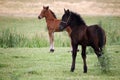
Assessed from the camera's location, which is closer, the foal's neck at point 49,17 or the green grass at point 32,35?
the foal's neck at point 49,17

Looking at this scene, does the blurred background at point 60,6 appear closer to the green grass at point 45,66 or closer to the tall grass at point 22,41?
the tall grass at point 22,41

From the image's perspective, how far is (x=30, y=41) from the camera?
26.1 m

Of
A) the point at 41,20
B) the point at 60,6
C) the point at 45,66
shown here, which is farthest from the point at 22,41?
the point at 60,6

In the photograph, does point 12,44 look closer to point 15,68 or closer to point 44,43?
point 44,43

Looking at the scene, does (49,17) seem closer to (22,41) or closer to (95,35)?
(22,41)

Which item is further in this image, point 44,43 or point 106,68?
Answer: point 44,43

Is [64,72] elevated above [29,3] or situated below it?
below

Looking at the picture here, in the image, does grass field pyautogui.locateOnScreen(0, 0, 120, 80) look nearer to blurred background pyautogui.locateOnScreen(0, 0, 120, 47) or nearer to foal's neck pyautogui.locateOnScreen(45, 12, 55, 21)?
blurred background pyautogui.locateOnScreen(0, 0, 120, 47)

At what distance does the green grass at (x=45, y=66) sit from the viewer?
51.0 feet

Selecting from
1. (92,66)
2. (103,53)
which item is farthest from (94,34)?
(92,66)

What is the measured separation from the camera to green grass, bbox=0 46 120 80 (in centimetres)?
1555

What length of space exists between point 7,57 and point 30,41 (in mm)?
6009

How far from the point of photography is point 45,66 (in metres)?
17.7

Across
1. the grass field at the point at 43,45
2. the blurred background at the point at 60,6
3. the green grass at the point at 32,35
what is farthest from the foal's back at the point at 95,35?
the blurred background at the point at 60,6
